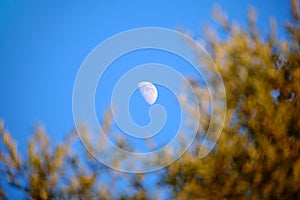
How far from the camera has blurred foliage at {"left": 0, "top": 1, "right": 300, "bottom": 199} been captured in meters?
2.68

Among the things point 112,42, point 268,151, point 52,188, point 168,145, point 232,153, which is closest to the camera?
point 268,151

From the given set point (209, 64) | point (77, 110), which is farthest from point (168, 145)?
point (77, 110)

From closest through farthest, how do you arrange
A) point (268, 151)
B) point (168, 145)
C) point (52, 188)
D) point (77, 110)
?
→ point (268, 151)
point (168, 145)
point (52, 188)
point (77, 110)

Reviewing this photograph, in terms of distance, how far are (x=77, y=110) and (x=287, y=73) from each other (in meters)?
3.16

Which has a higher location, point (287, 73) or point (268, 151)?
point (287, 73)

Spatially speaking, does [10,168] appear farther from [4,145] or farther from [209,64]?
[209,64]

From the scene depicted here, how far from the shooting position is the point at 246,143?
2.89 meters

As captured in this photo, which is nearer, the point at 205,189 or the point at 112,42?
the point at 205,189

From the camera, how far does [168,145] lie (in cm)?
338

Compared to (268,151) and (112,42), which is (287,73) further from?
(112,42)

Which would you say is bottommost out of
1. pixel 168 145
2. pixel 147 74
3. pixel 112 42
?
pixel 168 145

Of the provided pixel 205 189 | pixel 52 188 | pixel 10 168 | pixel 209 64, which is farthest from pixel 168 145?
pixel 10 168

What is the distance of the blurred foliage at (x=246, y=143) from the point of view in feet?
8.79

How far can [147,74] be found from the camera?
14.0ft
